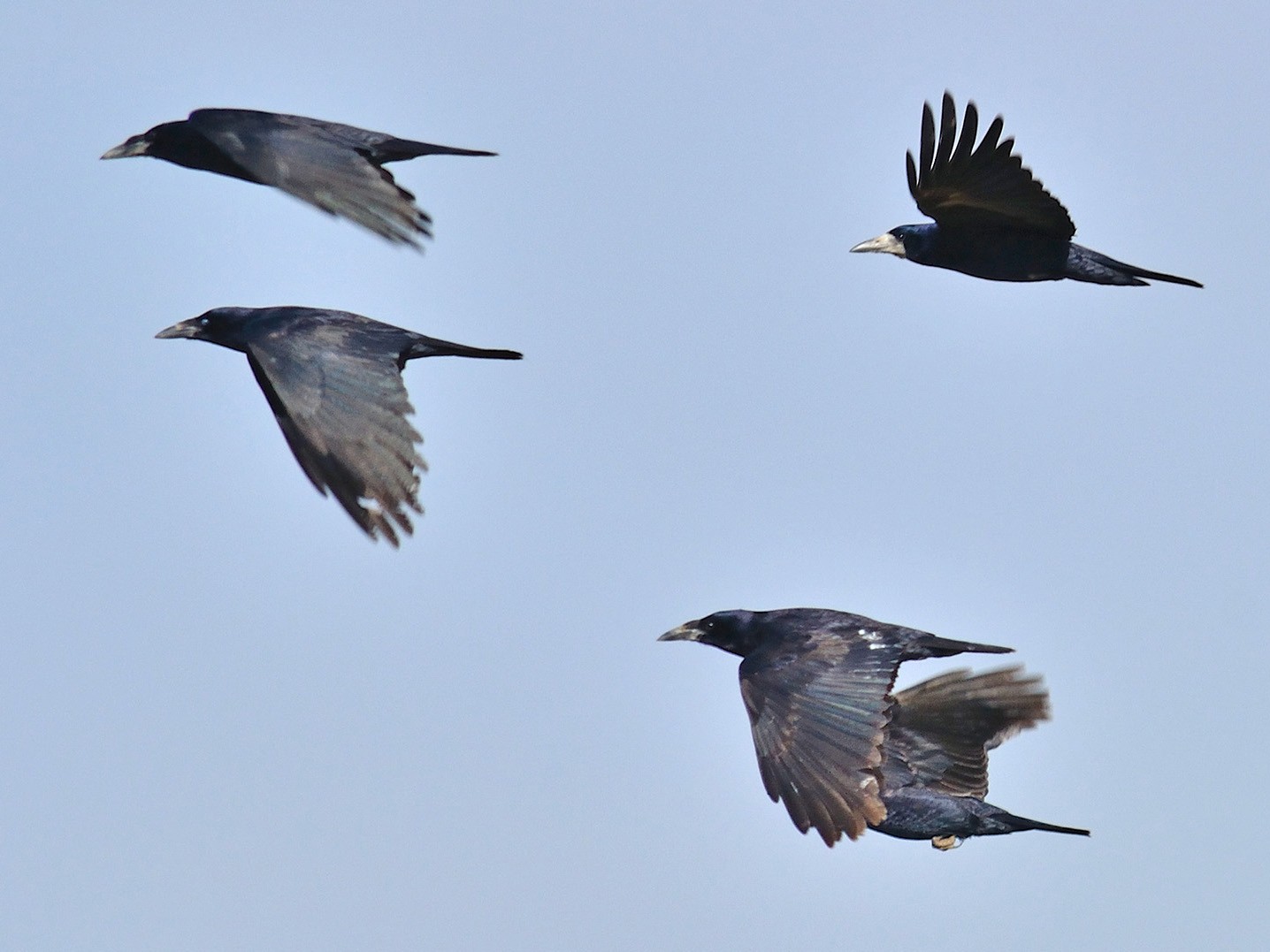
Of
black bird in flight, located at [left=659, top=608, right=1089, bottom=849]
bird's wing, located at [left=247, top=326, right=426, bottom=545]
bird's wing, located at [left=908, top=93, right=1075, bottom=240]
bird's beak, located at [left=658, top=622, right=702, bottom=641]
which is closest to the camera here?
bird's wing, located at [left=247, top=326, right=426, bottom=545]

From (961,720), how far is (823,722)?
319 centimetres

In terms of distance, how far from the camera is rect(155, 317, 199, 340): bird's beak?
18359 mm

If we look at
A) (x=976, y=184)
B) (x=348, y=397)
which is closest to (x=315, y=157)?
(x=348, y=397)

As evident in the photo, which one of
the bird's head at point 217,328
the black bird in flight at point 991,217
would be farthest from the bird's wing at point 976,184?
the bird's head at point 217,328

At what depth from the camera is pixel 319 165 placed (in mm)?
15719

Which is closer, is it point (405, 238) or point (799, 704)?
point (405, 238)

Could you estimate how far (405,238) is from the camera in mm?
15109

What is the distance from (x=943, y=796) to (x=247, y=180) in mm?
7552

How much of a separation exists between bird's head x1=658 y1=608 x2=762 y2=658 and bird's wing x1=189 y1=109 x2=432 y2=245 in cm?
522

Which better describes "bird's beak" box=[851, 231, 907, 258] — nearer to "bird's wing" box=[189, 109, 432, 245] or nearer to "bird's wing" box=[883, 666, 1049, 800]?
"bird's wing" box=[883, 666, 1049, 800]

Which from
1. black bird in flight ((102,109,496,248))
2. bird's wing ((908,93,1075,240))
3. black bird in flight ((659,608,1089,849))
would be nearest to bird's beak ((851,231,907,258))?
bird's wing ((908,93,1075,240))

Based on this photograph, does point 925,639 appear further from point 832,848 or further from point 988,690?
point 832,848

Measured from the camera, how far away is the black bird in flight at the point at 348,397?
1522 centimetres

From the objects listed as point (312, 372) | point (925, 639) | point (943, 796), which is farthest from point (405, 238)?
point (943, 796)
